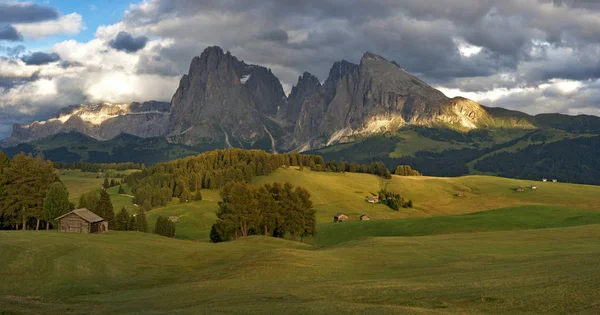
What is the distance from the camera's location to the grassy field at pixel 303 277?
3253 cm

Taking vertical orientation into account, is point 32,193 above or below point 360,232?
above

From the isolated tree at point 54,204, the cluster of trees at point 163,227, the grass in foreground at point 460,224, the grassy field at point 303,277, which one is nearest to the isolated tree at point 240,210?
the grass in foreground at point 460,224

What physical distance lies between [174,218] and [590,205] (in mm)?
151656

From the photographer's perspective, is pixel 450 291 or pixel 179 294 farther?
pixel 179 294

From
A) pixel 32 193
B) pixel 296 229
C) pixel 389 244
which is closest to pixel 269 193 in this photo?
pixel 296 229

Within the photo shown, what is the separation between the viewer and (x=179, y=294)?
1686 inches

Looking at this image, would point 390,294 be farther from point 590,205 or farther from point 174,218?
point 590,205

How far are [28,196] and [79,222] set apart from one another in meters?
16.8

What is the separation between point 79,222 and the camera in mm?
99688

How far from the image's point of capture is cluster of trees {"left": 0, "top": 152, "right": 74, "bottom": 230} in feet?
344

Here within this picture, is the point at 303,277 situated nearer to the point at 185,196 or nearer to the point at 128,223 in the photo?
the point at 128,223

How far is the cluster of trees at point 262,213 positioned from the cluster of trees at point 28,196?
32.9 meters

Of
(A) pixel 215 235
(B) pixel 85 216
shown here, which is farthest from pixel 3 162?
(A) pixel 215 235

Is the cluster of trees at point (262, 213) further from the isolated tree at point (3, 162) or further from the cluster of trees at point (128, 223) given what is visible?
the isolated tree at point (3, 162)
